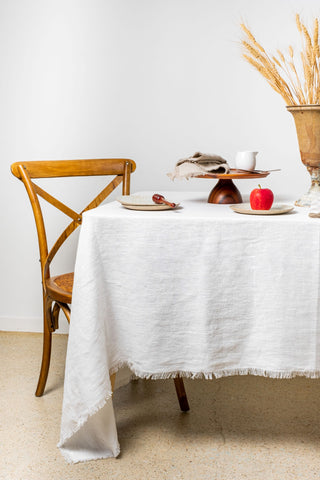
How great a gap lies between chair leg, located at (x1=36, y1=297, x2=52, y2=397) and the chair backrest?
102 millimetres

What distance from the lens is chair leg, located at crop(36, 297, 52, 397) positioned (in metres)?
1.81

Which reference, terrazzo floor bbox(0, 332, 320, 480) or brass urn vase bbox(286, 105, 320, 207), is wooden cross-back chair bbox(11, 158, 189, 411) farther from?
brass urn vase bbox(286, 105, 320, 207)

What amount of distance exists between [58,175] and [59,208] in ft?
0.38

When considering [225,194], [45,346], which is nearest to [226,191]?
[225,194]

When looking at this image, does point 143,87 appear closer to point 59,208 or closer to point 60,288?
point 59,208

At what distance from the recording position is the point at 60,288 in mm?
1740

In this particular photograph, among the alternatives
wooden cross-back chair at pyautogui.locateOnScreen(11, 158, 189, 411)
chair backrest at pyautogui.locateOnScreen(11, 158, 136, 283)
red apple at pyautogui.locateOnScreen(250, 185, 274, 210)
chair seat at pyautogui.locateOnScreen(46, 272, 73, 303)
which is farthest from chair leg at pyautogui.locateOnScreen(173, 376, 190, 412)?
red apple at pyautogui.locateOnScreen(250, 185, 274, 210)

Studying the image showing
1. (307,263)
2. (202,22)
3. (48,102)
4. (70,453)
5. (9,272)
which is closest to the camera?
(307,263)

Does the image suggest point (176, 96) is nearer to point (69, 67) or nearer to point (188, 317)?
point (69, 67)

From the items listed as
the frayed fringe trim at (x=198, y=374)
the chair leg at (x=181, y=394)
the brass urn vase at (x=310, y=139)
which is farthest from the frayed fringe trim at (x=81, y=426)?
the brass urn vase at (x=310, y=139)

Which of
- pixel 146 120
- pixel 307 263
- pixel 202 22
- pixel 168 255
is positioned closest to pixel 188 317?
pixel 168 255

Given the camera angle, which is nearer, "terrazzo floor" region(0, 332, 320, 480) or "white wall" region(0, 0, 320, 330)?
"terrazzo floor" region(0, 332, 320, 480)

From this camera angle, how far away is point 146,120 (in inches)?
93.2

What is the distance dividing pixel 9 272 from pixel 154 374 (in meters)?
1.38
